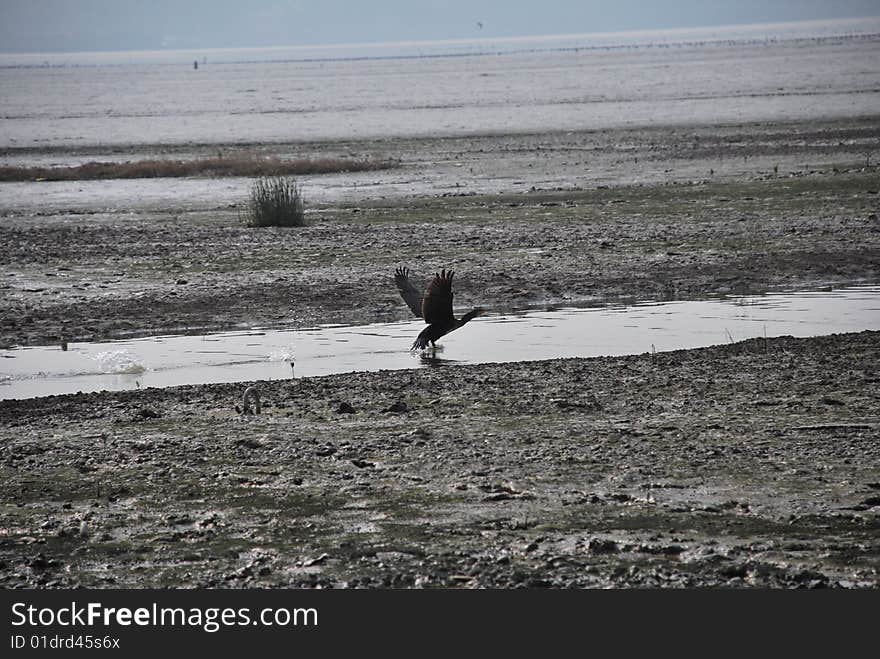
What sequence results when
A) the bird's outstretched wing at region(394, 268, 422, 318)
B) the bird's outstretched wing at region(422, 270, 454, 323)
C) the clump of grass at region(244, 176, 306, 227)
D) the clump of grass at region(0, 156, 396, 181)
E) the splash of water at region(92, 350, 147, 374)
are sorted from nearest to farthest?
1. the splash of water at region(92, 350, 147, 374)
2. the bird's outstretched wing at region(422, 270, 454, 323)
3. the bird's outstretched wing at region(394, 268, 422, 318)
4. the clump of grass at region(244, 176, 306, 227)
5. the clump of grass at region(0, 156, 396, 181)

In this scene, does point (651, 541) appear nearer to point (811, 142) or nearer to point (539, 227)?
point (539, 227)

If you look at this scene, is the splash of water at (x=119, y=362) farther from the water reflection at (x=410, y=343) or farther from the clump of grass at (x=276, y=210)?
the clump of grass at (x=276, y=210)

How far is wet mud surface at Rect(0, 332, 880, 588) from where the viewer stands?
24.5 feet

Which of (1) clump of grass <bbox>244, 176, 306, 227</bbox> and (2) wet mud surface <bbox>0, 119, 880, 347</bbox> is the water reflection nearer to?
(2) wet mud surface <bbox>0, 119, 880, 347</bbox>

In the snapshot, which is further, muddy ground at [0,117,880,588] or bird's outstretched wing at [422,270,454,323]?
bird's outstretched wing at [422,270,454,323]

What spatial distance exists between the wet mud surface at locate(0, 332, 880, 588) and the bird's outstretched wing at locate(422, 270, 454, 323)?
1749 millimetres

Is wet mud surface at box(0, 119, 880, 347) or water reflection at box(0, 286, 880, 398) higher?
wet mud surface at box(0, 119, 880, 347)

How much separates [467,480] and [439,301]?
5.71 m

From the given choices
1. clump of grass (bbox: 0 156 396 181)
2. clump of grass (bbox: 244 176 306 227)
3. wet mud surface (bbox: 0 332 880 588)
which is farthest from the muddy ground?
clump of grass (bbox: 0 156 396 181)

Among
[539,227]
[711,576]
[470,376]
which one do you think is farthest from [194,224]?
[711,576]

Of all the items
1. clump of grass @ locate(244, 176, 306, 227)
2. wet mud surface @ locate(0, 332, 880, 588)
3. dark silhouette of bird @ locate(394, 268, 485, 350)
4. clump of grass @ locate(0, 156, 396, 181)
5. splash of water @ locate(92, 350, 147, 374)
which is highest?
clump of grass @ locate(0, 156, 396, 181)

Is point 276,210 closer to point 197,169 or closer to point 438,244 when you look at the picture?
point 438,244

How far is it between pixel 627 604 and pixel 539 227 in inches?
685

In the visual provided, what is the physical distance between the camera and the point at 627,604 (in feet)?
22.2
